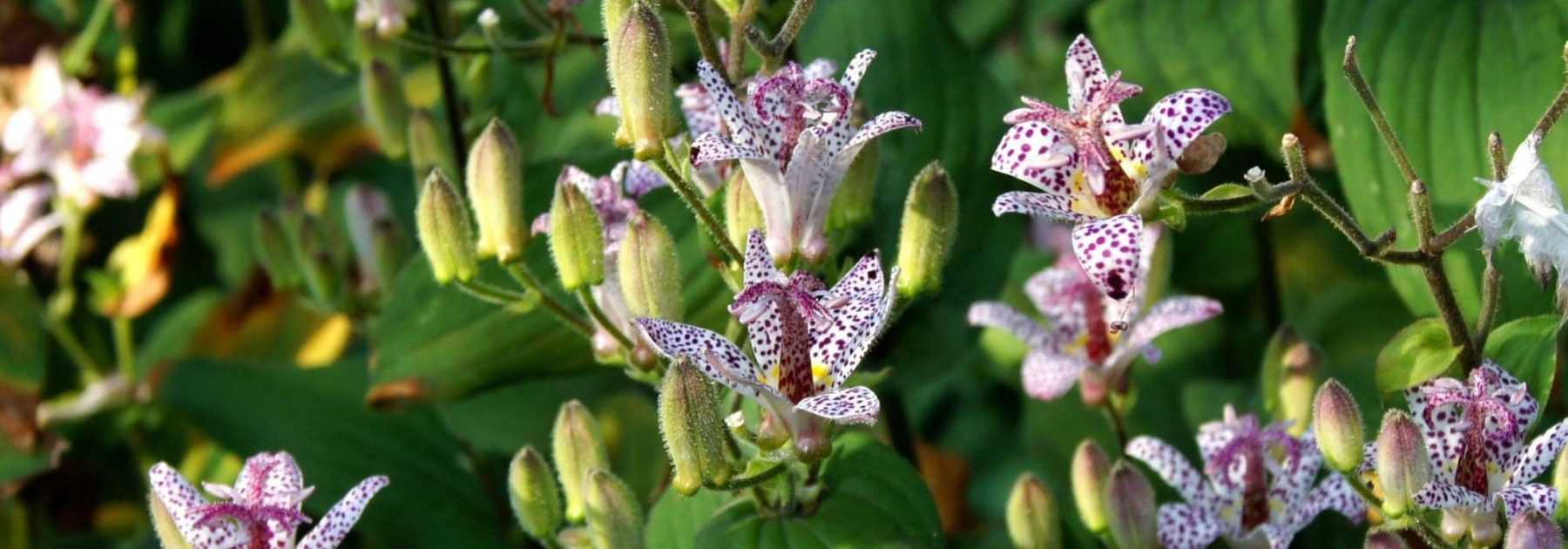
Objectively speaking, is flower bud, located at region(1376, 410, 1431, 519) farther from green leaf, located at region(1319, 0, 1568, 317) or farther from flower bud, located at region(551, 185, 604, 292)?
A: flower bud, located at region(551, 185, 604, 292)

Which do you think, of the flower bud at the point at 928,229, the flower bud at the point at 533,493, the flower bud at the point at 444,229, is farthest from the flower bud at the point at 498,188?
the flower bud at the point at 928,229

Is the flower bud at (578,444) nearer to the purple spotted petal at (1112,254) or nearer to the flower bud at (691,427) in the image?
the flower bud at (691,427)

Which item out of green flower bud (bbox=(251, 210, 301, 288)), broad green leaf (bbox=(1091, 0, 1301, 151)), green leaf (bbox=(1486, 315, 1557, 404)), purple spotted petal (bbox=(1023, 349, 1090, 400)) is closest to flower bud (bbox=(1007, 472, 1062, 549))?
purple spotted petal (bbox=(1023, 349, 1090, 400))

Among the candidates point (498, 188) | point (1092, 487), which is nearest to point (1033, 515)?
point (1092, 487)

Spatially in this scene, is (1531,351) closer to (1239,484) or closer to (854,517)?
(1239,484)

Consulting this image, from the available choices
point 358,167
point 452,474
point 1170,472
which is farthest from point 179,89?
point 1170,472
